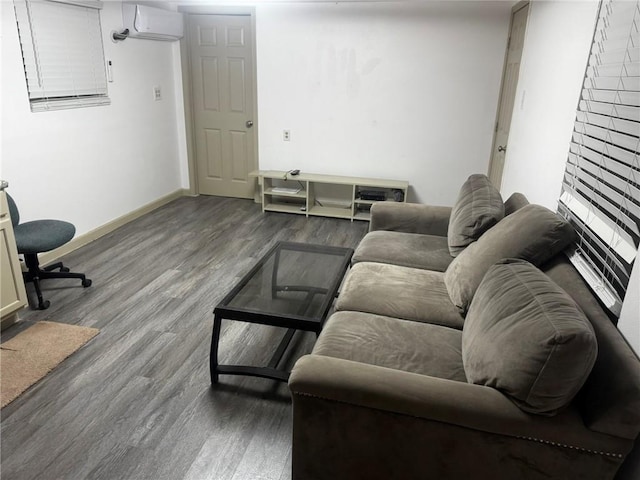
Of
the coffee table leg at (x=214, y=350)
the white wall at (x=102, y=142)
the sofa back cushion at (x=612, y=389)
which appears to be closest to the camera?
the sofa back cushion at (x=612, y=389)

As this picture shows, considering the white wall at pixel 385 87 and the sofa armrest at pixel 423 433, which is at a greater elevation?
the white wall at pixel 385 87

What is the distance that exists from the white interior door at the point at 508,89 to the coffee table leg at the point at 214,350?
3.00 m

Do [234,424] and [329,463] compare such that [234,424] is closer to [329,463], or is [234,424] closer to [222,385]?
[222,385]

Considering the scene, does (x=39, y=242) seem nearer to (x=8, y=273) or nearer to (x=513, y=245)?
(x=8, y=273)

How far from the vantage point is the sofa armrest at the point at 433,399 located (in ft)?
4.21

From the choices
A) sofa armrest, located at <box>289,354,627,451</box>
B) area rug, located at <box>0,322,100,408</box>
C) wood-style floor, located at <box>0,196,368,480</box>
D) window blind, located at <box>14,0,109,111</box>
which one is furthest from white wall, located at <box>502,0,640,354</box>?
window blind, located at <box>14,0,109,111</box>

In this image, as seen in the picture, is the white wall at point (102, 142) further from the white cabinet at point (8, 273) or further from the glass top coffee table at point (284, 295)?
the glass top coffee table at point (284, 295)

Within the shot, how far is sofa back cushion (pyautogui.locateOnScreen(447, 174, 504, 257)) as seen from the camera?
2361 mm

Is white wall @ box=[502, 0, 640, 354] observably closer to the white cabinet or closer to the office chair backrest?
the white cabinet

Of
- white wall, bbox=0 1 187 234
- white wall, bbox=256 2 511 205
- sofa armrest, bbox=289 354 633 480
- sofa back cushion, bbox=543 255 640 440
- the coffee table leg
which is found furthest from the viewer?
white wall, bbox=256 2 511 205

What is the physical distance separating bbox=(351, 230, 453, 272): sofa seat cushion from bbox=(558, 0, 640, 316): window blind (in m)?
0.72

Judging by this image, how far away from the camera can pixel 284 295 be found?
2.37 m

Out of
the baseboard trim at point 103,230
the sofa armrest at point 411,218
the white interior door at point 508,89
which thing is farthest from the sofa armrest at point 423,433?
the white interior door at point 508,89

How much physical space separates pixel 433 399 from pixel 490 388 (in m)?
0.18
